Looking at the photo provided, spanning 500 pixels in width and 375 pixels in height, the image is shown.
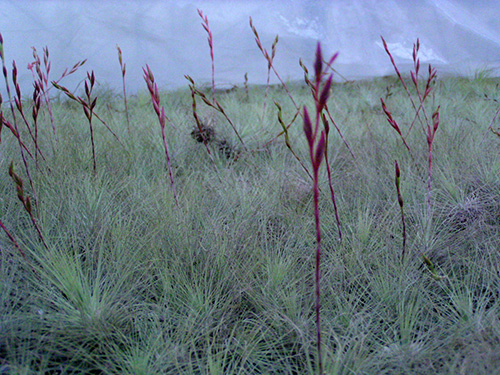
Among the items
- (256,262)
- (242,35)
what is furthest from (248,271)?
(242,35)

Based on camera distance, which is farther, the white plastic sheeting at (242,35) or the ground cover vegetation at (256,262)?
the white plastic sheeting at (242,35)

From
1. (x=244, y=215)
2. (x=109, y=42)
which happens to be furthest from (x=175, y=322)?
(x=109, y=42)

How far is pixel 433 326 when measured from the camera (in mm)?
850

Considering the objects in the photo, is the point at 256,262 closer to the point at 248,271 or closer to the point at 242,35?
the point at 248,271

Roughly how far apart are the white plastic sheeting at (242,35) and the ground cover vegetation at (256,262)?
2618 millimetres

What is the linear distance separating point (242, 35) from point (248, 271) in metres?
4.07

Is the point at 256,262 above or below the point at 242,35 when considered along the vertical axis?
below

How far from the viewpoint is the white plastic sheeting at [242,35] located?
3977 mm

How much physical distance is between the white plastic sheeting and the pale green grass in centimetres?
274

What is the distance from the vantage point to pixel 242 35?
445 centimetres

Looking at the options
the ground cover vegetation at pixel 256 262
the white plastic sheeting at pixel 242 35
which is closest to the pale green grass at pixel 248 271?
the ground cover vegetation at pixel 256 262

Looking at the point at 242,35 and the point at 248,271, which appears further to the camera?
the point at 242,35

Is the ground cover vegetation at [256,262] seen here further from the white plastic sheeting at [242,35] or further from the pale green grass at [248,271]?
the white plastic sheeting at [242,35]

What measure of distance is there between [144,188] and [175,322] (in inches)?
27.7
